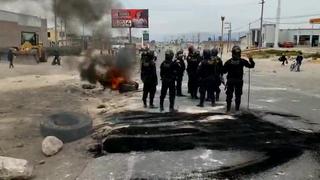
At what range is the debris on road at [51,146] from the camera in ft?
25.2

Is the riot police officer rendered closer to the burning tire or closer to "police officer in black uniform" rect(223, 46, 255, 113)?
"police officer in black uniform" rect(223, 46, 255, 113)

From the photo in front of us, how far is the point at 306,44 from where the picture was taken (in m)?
93.7

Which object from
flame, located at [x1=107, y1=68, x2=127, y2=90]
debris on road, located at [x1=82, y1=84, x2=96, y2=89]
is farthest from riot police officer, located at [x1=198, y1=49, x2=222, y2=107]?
debris on road, located at [x1=82, y1=84, x2=96, y2=89]

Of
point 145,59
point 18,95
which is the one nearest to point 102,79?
point 18,95

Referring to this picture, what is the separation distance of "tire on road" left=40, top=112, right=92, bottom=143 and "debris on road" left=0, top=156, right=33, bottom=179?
2018mm

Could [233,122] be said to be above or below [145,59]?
below

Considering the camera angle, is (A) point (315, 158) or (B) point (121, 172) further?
(A) point (315, 158)

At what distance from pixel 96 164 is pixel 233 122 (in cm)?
395

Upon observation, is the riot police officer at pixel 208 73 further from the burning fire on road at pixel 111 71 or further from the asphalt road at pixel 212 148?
the burning fire on road at pixel 111 71

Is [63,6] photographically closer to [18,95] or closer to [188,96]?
[18,95]

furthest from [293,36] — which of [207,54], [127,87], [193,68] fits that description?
[207,54]

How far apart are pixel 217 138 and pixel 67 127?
2.91 metres

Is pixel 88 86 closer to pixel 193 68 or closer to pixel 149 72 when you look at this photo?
pixel 193 68

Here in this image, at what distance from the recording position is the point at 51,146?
7.75 m
